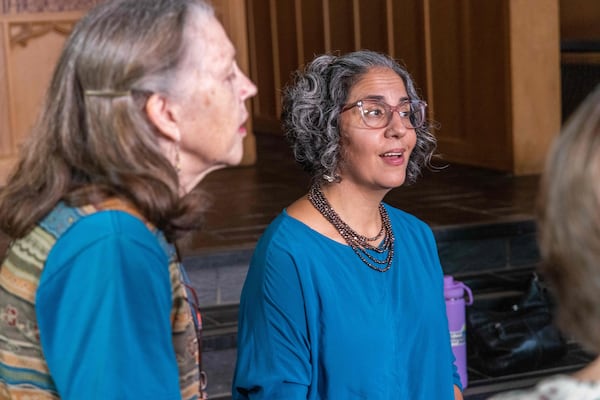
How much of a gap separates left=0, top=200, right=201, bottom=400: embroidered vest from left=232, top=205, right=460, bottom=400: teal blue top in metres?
1.00

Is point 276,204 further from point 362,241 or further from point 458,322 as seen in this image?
point 362,241

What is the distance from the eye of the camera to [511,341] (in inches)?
176

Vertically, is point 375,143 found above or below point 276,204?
above

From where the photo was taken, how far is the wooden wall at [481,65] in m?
6.90

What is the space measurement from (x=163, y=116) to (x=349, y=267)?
116cm

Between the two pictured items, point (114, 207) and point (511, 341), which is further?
point (511, 341)

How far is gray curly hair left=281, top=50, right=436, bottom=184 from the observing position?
2967 millimetres

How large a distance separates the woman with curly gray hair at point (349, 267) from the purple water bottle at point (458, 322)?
1.29m

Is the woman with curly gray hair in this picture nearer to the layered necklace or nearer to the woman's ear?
the layered necklace

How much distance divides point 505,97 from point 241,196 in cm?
170

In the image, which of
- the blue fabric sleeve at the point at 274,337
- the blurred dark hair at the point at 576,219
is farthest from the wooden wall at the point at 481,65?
the blurred dark hair at the point at 576,219

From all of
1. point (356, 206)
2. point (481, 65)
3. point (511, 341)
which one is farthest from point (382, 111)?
point (481, 65)

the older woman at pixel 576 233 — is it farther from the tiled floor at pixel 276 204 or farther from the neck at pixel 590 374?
the tiled floor at pixel 276 204

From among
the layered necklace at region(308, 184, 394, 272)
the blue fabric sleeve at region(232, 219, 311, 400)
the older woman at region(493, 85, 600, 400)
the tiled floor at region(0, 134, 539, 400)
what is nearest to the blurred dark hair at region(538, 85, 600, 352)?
the older woman at region(493, 85, 600, 400)
